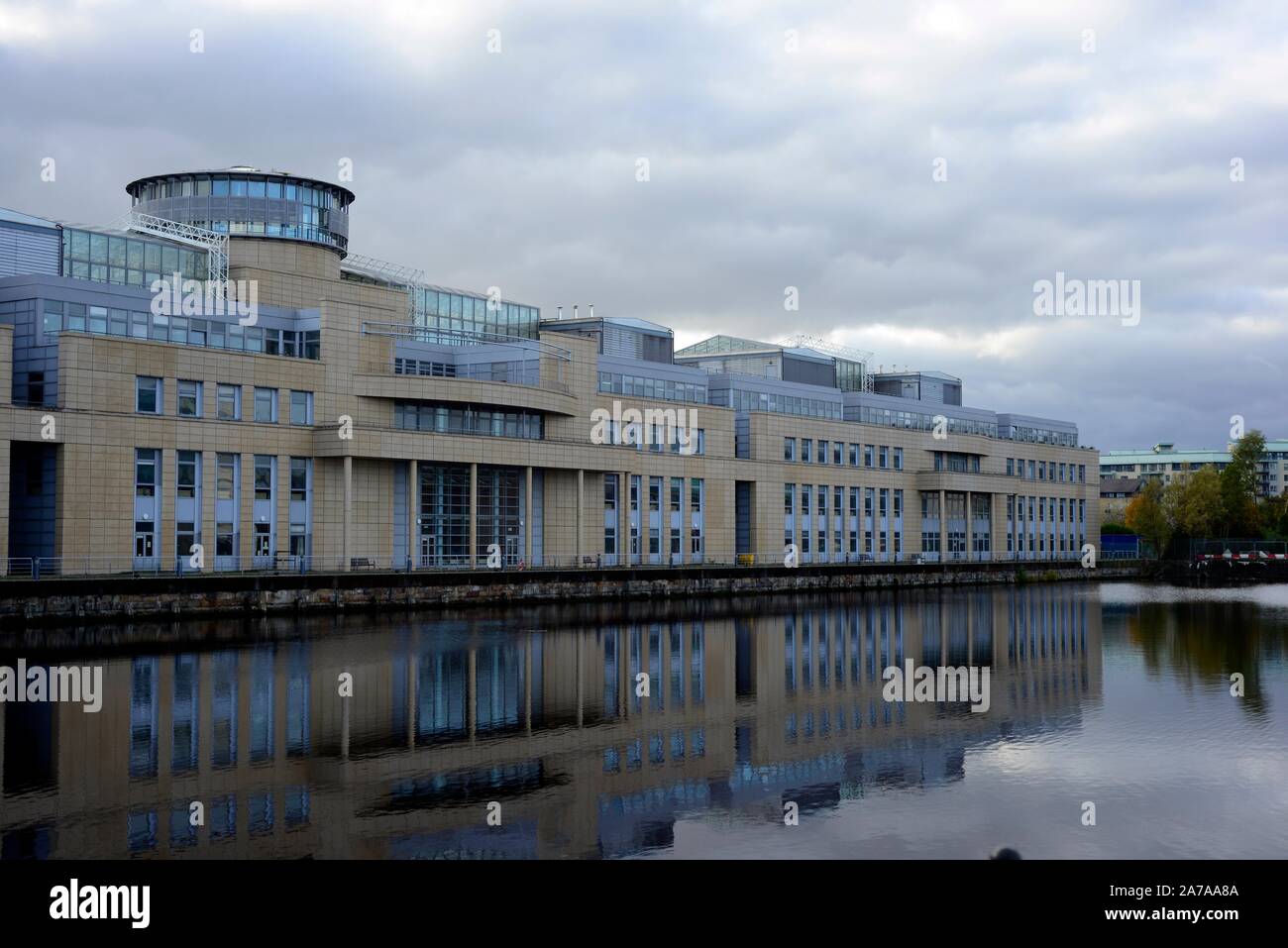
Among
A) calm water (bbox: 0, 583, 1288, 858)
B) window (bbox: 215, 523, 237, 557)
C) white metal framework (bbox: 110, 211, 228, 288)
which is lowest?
calm water (bbox: 0, 583, 1288, 858)

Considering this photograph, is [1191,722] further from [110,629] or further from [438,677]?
[110,629]

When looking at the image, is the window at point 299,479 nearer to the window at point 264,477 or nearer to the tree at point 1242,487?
the window at point 264,477

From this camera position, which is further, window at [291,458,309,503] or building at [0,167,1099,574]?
window at [291,458,309,503]

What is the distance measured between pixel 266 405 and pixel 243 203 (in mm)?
15039

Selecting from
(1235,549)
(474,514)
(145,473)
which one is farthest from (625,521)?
(1235,549)

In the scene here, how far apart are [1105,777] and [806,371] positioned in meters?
95.9

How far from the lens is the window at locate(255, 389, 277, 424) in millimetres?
71812

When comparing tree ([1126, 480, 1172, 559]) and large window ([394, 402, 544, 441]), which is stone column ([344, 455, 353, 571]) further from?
tree ([1126, 480, 1172, 559])

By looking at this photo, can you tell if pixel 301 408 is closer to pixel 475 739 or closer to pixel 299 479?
pixel 299 479

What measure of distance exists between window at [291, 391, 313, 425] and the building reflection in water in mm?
21697

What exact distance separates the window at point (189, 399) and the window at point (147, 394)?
4.50 ft

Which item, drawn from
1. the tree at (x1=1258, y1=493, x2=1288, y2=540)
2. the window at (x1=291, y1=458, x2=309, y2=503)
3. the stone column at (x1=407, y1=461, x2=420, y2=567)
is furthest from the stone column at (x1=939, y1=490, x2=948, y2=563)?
the window at (x1=291, y1=458, x2=309, y2=503)

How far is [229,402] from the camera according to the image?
7062 cm

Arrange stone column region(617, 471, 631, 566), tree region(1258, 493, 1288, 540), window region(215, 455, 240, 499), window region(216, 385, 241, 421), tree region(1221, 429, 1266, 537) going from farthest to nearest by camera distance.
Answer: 1. tree region(1258, 493, 1288, 540)
2. tree region(1221, 429, 1266, 537)
3. stone column region(617, 471, 631, 566)
4. window region(216, 385, 241, 421)
5. window region(215, 455, 240, 499)
